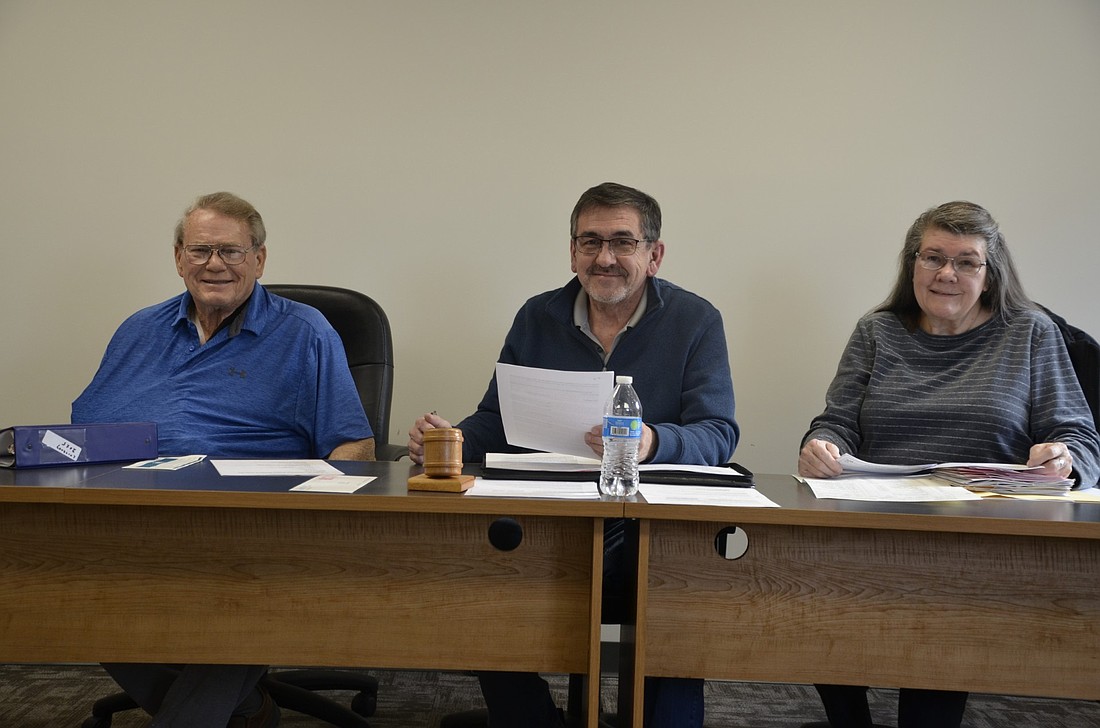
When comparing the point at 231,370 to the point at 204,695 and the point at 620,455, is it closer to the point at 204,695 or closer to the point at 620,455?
the point at 204,695

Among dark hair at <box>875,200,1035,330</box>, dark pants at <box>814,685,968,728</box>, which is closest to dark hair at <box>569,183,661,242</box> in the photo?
dark hair at <box>875,200,1035,330</box>

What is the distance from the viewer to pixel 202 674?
1.66 m

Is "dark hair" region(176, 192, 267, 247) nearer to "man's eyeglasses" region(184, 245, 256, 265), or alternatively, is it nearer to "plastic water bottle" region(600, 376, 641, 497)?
"man's eyeglasses" region(184, 245, 256, 265)

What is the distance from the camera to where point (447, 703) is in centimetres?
250

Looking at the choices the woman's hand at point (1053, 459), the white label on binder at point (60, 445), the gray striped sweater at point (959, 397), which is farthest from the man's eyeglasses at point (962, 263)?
the white label on binder at point (60, 445)

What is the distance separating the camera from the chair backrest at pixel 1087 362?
7.02 feet

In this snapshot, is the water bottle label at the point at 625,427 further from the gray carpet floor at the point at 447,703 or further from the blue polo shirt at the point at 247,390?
the gray carpet floor at the point at 447,703

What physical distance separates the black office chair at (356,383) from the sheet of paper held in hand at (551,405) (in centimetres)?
63

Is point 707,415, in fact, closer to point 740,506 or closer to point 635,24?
point 740,506

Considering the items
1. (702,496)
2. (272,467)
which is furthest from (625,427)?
(272,467)

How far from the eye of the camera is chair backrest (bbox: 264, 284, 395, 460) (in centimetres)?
239

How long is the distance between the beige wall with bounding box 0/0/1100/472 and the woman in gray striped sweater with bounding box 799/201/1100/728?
1.72 ft

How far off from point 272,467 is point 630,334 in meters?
0.93

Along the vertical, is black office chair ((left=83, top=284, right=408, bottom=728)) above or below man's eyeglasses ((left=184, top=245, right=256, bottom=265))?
below
